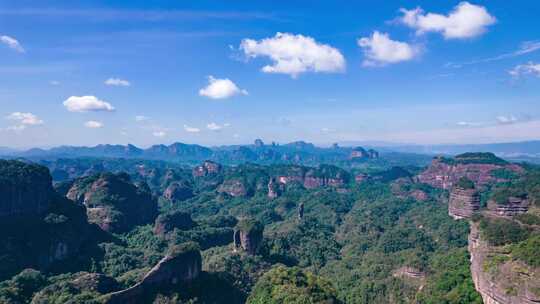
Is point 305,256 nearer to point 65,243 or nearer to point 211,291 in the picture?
point 211,291

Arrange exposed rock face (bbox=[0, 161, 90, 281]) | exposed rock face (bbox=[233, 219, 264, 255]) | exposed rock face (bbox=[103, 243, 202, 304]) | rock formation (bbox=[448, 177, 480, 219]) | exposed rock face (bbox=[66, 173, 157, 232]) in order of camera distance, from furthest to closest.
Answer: rock formation (bbox=[448, 177, 480, 219]), exposed rock face (bbox=[66, 173, 157, 232]), exposed rock face (bbox=[233, 219, 264, 255]), exposed rock face (bbox=[0, 161, 90, 281]), exposed rock face (bbox=[103, 243, 202, 304])

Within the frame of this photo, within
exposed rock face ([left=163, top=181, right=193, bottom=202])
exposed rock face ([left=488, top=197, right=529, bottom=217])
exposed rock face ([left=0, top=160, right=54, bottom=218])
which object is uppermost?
exposed rock face ([left=0, top=160, right=54, bottom=218])

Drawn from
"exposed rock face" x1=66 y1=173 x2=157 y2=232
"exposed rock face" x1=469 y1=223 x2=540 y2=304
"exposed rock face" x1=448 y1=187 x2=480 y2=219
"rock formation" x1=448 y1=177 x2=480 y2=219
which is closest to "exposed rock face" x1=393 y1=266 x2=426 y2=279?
"exposed rock face" x1=469 y1=223 x2=540 y2=304

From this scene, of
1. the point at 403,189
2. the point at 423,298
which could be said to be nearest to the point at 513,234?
the point at 423,298

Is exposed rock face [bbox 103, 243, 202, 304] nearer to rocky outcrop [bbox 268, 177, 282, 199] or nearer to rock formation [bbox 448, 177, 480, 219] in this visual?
rock formation [bbox 448, 177, 480, 219]

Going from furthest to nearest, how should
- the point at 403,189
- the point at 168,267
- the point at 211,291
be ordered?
the point at 403,189 < the point at 211,291 < the point at 168,267

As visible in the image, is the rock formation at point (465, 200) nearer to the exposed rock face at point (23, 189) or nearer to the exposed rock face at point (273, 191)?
the exposed rock face at point (273, 191)

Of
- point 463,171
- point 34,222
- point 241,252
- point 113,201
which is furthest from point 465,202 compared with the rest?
point 34,222
